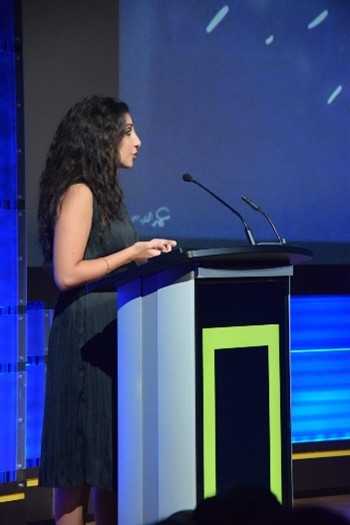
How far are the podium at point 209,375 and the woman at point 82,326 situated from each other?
25cm

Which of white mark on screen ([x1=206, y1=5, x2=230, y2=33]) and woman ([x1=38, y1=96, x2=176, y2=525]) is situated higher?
white mark on screen ([x1=206, y1=5, x2=230, y2=33])

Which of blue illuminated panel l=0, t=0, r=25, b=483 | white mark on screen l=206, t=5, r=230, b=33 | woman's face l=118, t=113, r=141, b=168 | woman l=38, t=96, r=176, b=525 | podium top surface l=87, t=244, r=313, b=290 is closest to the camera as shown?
podium top surface l=87, t=244, r=313, b=290

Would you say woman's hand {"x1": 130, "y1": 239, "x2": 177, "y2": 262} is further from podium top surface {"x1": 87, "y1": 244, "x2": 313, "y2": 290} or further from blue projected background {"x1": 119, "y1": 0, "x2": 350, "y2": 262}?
blue projected background {"x1": 119, "y1": 0, "x2": 350, "y2": 262}

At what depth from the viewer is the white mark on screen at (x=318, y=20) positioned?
13.5 ft

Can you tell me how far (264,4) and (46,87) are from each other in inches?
42.0

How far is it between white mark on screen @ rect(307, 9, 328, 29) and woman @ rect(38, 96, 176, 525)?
1.93 metres

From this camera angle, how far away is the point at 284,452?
6.88 ft

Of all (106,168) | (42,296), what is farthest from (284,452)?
(42,296)

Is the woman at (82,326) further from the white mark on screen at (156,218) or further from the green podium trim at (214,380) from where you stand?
the white mark on screen at (156,218)

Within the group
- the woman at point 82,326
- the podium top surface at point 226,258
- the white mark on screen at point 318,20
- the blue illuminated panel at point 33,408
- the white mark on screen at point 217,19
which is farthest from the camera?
the white mark on screen at point 318,20

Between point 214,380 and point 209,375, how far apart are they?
0.06 feet

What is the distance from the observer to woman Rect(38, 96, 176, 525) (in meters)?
2.38

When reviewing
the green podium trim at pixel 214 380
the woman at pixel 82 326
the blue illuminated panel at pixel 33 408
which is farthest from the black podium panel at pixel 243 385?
the blue illuminated panel at pixel 33 408

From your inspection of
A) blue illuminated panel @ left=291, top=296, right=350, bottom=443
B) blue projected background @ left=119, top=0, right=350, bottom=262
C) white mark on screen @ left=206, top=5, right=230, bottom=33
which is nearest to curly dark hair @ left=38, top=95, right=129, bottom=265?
blue projected background @ left=119, top=0, right=350, bottom=262
